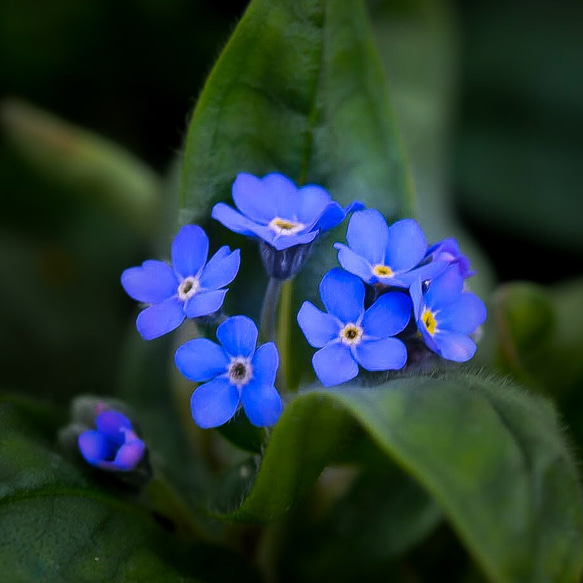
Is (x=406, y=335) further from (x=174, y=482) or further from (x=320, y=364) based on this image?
(x=174, y=482)

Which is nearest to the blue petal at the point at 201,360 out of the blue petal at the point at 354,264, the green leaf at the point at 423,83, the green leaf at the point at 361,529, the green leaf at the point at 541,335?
the blue petal at the point at 354,264

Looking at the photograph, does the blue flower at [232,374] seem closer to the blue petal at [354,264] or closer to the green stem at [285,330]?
the blue petal at [354,264]

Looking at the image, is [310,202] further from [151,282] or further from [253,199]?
[151,282]

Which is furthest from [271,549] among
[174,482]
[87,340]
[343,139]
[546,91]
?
[546,91]

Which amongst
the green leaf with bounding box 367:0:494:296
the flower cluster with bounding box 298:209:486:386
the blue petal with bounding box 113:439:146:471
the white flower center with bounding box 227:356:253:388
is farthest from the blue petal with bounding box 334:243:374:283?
the green leaf with bounding box 367:0:494:296

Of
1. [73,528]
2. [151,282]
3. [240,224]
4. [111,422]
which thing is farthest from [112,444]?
[240,224]
